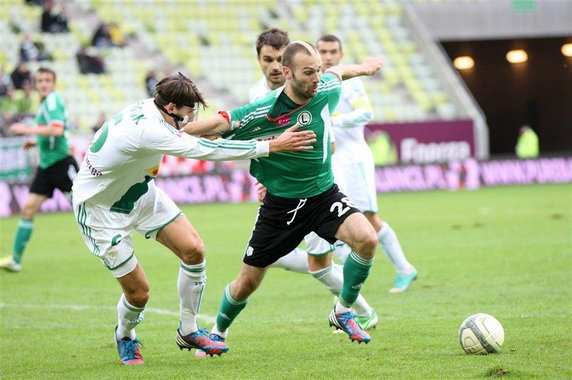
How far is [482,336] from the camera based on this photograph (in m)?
6.89

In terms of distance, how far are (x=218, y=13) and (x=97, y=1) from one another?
4061 millimetres

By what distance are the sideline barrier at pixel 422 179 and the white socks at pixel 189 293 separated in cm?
1693

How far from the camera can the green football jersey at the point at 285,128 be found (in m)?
7.25

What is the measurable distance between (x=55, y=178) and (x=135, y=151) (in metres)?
6.23

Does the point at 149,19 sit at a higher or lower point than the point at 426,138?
higher

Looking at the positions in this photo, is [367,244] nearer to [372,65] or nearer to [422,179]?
[372,65]

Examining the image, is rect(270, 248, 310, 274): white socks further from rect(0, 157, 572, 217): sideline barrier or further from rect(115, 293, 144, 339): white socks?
rect(0, 157, 572, 217): sideline barrier

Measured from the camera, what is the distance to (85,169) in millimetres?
7227

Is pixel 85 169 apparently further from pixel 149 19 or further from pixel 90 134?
pixel 149 19

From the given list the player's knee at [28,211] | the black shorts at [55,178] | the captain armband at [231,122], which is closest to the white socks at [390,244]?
the captain armband at [231,122]

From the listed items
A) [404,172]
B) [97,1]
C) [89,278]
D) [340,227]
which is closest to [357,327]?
[340,227]

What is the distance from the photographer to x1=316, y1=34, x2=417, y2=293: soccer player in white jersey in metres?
9.83

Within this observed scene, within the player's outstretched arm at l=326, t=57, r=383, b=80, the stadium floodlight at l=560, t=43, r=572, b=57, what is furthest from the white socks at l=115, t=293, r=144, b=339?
the stadium floodlight at l=560, t=43, r=572, b=57

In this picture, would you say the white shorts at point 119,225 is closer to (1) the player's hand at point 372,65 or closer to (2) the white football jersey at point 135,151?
(2) the white football jersey at point 135,151
